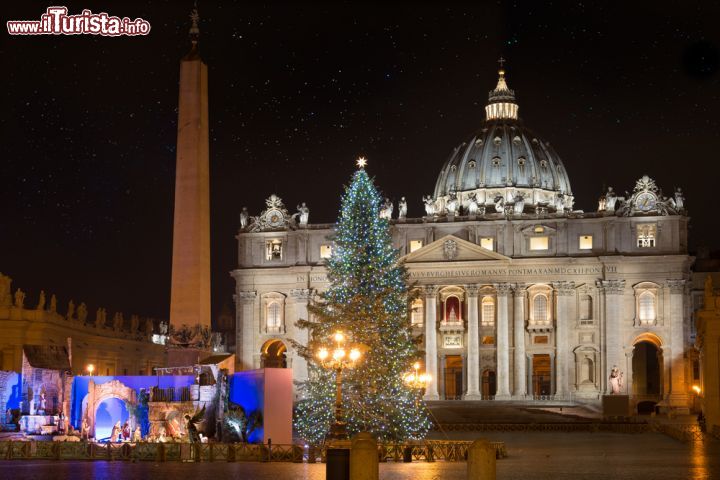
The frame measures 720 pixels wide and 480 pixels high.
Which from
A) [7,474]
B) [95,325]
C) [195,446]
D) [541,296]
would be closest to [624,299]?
[541,296]

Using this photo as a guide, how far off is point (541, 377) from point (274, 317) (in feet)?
72.0

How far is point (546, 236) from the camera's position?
102 meters

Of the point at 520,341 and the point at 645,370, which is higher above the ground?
the point at 520,341

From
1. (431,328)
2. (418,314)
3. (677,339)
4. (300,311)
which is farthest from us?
(300,311)

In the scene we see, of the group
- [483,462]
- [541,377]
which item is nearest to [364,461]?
[483,462]

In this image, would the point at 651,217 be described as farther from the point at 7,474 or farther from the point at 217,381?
the point at 7,474

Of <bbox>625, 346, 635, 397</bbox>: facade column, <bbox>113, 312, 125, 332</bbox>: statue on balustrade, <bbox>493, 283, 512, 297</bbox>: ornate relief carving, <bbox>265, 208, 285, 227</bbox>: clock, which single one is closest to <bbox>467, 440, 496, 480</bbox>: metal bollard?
<bbox>113, 312, 125, 332</bbox>: statue on balustrade

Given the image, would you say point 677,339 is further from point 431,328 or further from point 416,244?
point 416,244

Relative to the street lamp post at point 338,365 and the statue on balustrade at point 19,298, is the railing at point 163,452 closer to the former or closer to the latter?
the street lamp post at point 338,365

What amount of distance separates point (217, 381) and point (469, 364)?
199 ft

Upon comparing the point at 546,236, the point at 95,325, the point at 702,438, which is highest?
the point at 546,236

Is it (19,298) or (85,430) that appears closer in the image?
(85,430)

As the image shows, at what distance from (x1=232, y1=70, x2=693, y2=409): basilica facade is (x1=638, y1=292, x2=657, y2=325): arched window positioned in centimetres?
8

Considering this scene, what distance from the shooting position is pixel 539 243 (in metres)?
103
